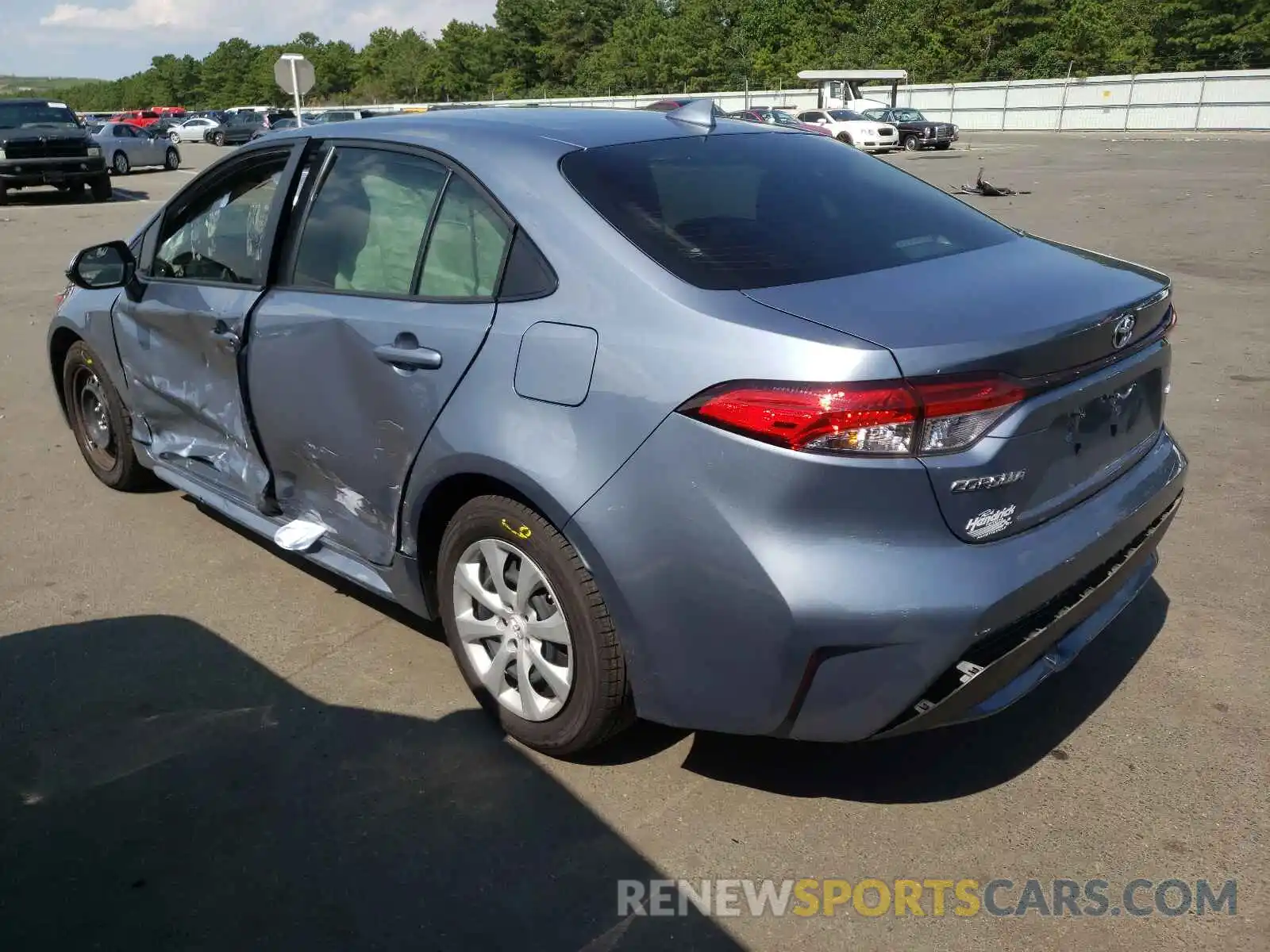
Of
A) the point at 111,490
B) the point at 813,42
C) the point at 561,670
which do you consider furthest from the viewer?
the point at 813,42

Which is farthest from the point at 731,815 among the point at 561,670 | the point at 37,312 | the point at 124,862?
the point at 37,312

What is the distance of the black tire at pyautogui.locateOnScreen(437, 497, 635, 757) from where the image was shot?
2.71m

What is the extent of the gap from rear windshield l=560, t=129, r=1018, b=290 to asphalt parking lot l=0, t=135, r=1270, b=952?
4.51 feet

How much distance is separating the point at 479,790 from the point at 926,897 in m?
1.19

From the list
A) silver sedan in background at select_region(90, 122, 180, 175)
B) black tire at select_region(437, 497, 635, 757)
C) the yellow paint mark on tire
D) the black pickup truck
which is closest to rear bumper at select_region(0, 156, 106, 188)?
the black pickup truck

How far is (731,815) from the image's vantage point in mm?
2848

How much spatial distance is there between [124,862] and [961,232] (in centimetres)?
287

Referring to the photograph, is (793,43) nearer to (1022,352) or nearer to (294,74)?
(294,74)

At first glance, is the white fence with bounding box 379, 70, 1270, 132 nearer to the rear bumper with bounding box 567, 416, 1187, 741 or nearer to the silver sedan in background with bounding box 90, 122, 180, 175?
the silver sedan in background with bounding box 90, 122, 180, 175

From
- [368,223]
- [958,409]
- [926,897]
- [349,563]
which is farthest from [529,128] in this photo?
[926,897]

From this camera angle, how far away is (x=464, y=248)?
10.2 ft

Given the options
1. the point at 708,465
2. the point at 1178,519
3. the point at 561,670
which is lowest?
the point at 1178,519

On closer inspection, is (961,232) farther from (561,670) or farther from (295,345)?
(295,345)

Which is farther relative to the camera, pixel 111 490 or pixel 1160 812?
pixel 111 490
